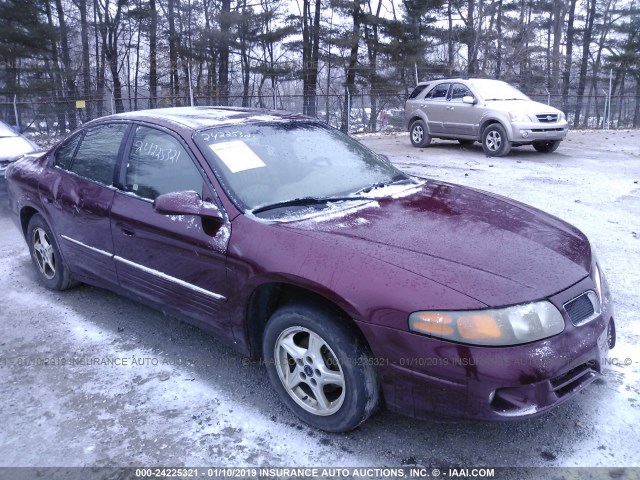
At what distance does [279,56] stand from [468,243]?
2479 cm

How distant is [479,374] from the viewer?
7.06 ft

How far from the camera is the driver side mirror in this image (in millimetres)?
2865

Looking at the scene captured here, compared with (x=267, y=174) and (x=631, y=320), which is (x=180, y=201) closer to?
(x=267, y=174)

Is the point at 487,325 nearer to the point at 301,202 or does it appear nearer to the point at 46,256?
the point at 301,202

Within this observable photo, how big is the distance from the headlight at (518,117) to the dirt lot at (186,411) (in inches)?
278

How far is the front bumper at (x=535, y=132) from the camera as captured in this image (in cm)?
1101

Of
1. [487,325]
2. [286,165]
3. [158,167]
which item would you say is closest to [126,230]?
[158,167]

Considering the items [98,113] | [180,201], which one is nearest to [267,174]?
[180,201]

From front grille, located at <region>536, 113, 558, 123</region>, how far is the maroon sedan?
339 inches

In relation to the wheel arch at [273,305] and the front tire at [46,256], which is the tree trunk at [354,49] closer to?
the front tire at [46,256]

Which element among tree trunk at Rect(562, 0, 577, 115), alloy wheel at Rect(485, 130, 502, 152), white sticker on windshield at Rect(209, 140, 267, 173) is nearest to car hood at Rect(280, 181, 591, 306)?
white sticker on windshield at Rect(209, 140, 267, 173)

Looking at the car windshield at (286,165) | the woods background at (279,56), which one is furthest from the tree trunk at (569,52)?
the car windshield at (286,165)

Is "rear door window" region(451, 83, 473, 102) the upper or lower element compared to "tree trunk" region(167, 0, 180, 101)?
lower

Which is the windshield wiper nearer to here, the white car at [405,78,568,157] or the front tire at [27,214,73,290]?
the front tire at [27,214,73,290]
